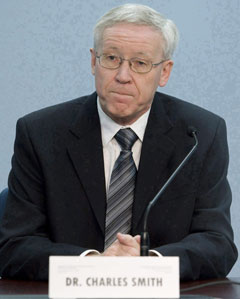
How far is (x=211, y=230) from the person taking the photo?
2.24 m

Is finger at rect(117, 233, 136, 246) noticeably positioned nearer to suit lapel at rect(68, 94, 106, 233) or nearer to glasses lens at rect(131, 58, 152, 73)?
Result: suit lapel at rect(68, 94, 106, 233)

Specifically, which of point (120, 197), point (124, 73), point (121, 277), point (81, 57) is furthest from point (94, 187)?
point (81, 57)

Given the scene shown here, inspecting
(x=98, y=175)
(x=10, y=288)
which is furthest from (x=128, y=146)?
(x=10, y=288)

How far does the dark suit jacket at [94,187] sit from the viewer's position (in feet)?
7.32

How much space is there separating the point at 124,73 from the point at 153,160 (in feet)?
1.07

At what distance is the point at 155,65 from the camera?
2.32 m

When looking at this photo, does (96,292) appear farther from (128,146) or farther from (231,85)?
(231,85)

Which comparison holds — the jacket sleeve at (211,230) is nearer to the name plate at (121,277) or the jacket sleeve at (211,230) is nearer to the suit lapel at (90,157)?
the suit lapel at (90,157)

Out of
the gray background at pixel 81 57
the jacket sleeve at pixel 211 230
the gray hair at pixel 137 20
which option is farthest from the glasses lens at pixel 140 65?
the gray background at pixel 81 57

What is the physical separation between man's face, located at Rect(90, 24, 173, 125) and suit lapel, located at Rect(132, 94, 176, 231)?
0.12 meters

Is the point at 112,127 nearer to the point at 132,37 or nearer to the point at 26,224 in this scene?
the point at 132,37

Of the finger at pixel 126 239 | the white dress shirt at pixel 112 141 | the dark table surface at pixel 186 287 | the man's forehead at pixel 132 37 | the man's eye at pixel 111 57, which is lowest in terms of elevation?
the dark table surface at pixel 186 287

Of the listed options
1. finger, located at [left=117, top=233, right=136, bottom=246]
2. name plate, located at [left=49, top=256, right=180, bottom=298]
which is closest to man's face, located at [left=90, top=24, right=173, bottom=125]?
finger, located at [left=117, top=233, right=136, bottom=246]

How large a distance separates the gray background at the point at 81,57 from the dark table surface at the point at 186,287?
1669 mm
